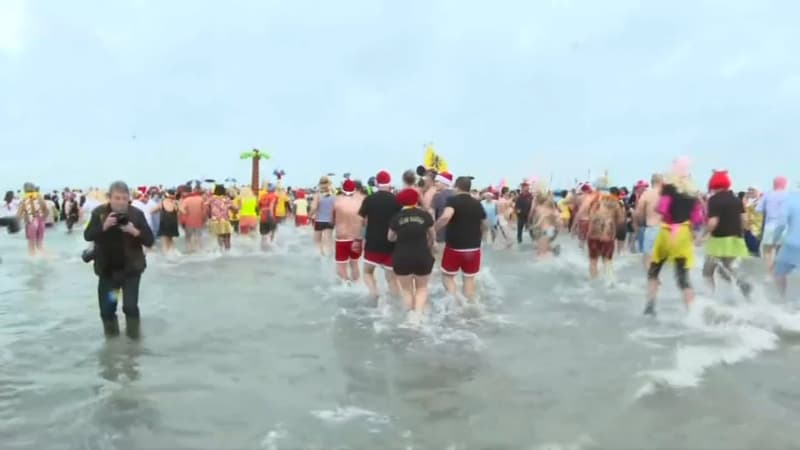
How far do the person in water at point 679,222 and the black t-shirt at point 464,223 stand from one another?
6.90ft

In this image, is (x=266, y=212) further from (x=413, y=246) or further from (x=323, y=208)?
(x=413, y=246)

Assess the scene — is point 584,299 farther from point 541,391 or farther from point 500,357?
point 541,391

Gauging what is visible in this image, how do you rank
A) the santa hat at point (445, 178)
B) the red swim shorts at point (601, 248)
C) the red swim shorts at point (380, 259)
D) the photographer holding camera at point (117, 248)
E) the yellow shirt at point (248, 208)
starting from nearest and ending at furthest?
1. the photographer holding camera at point (117, 248)
2. the red swim shorts at point (380, 259)
3. the santa hat at point (445, 178)
4. the red swim shorts at point (601, 248)
5. the yellow shirt at point (248, 208)

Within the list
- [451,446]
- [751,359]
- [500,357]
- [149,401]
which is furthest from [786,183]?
[149,401]

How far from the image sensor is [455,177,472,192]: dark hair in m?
9.57

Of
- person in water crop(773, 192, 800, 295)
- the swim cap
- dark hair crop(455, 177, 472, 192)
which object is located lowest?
person in water crop(773, 192, 800, 295)

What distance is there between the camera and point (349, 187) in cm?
1195

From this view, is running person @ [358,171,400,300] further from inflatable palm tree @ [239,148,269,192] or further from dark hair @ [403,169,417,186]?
inflatable palm tree @ [239,148,269,192]

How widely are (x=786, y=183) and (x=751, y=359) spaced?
6584 millimetres

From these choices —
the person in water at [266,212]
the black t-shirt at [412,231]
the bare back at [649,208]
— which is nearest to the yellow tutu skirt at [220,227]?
the person in water at [266,212]

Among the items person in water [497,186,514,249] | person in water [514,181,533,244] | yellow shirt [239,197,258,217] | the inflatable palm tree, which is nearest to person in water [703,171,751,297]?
person in water [514,181,533,244]

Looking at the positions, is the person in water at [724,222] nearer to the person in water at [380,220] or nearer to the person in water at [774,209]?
the person in water at [774,209]

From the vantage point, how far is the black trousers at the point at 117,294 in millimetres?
7617

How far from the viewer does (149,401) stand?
5664 millimetres
